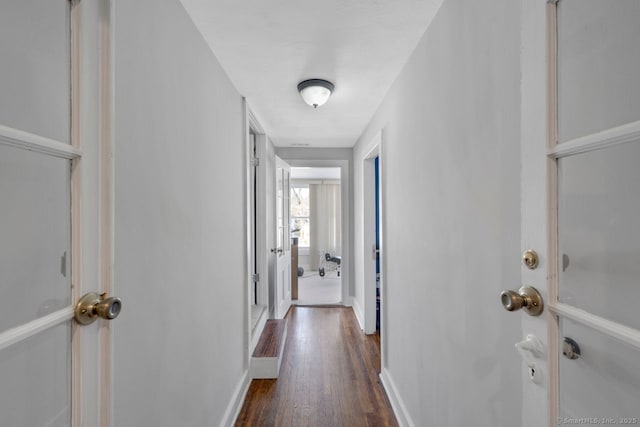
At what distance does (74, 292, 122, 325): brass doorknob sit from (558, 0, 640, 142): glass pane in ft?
3.63

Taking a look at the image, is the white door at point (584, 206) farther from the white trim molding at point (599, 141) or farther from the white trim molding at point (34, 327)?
the white trim molding at point (34, 327)

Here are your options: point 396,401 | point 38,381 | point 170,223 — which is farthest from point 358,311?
point 38,381

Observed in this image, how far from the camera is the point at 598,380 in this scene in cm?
59

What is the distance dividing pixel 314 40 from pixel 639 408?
1.78 metres

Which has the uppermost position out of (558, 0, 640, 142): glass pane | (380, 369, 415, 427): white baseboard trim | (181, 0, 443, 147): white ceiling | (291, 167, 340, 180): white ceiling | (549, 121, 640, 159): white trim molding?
(291, 167, 340, 180): white ceiling

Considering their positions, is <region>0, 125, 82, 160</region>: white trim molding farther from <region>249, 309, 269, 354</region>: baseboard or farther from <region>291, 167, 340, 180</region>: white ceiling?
<region>291, 167, 340, 180</region>: white ceiling

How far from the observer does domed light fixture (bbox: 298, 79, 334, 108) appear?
6.97ft

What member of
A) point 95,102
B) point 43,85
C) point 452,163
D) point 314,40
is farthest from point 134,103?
point 452,163

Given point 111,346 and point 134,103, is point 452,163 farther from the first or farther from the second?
point 111,346

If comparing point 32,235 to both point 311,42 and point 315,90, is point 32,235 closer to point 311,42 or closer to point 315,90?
point 311,42

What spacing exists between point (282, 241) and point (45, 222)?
3452mm

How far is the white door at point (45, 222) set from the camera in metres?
0.57

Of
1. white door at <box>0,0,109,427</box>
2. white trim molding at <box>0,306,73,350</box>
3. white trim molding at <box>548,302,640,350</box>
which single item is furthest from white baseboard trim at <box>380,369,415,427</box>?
white trim molding at <box>0,306,73,350</box>

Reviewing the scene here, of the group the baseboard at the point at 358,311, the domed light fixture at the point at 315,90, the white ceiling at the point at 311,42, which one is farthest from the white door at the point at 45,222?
the baseboard at the point at 358,311
